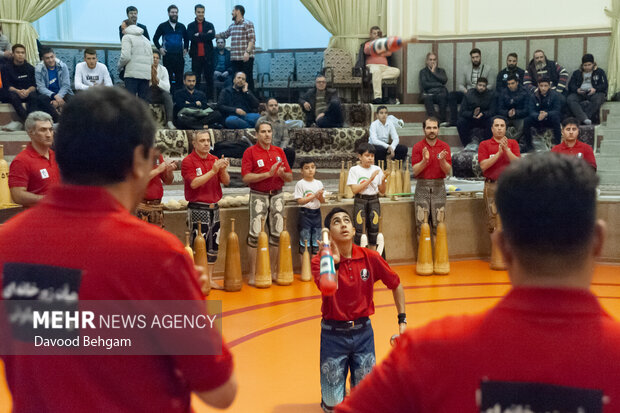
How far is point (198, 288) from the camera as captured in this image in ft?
5.65

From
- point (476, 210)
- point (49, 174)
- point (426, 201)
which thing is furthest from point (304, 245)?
point (49, 174)

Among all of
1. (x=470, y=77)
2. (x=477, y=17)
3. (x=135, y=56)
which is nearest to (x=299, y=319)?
(x=135, y=56)

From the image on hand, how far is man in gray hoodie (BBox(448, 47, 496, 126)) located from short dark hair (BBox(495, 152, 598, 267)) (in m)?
12.8

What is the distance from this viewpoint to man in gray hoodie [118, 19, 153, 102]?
483 inches

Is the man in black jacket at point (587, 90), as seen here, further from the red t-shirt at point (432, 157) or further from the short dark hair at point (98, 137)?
the short dark hair at point (98, 137)

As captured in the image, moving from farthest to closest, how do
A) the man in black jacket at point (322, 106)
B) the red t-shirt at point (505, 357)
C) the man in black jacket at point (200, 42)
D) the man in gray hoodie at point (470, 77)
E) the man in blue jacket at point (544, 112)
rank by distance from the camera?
the man in gray hoodie at point (470, 77) → the man in black jacket at point (200, 42) → the man in black jacket at point (322, 106) → the man in blue jacket at point (544, 112) → the red t-shirt at point (505, 357)

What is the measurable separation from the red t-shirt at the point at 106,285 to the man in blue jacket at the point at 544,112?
11.6 metres

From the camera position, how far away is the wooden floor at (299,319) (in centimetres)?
528

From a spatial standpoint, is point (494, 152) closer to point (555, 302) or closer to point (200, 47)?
point (200, 47)

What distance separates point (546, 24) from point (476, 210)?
6.54 meters

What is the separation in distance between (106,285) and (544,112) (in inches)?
460

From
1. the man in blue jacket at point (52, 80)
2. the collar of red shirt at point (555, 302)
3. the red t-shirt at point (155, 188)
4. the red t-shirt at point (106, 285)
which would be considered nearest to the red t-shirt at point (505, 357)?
the collar of red shirt at point (555, 302)

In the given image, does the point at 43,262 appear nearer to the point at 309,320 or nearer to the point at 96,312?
the point at 96,312

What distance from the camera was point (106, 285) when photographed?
1.66 metres
